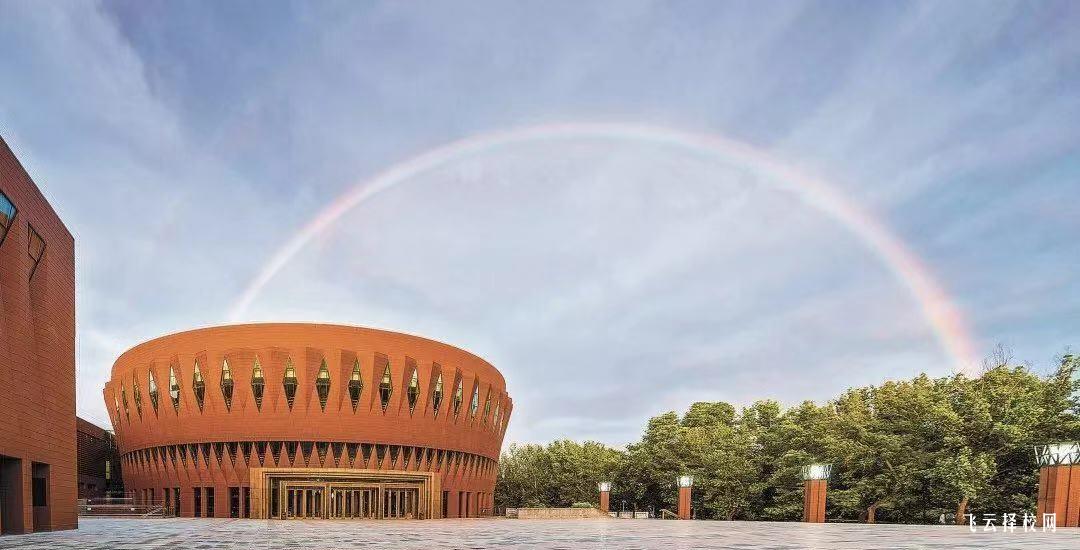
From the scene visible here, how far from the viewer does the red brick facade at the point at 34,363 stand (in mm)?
27078

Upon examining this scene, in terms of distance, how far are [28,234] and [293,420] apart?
26942mm

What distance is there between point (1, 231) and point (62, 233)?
25.5 ft

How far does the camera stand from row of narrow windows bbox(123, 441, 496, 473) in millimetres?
53844

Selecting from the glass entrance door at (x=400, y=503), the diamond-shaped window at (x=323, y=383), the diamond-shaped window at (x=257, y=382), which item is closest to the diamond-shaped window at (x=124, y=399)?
the diamond-shaped window at (x=257, y=382)

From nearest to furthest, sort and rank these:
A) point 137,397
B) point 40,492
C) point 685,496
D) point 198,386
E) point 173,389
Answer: point 40,492 → point 198,386 → point 173,389 → point 685,496 → point 137,397

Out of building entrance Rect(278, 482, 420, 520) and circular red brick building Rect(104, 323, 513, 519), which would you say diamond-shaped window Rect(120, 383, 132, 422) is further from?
building entrance Rect(278, 482, 420, 520)

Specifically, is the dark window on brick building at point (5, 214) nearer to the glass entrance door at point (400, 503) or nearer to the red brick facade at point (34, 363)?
the red brick facade at point (34, 363)

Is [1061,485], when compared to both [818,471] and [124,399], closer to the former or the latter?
[818,471]

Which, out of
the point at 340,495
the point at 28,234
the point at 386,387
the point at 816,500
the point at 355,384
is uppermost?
the point at 28,234

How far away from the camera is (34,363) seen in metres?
29.5

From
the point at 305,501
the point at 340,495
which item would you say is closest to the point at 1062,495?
the point at 340,495

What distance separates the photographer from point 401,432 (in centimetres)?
5647

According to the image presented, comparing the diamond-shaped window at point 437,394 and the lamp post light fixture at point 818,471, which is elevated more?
the diamond-shaped window at point 437,394

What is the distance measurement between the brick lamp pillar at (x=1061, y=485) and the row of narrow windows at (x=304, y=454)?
1646 inches
